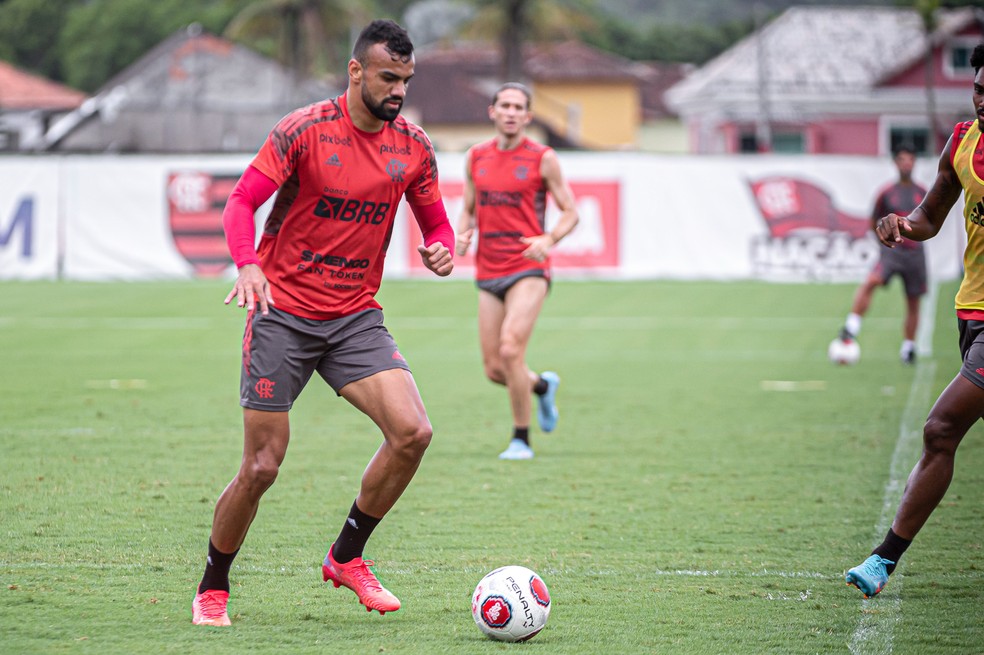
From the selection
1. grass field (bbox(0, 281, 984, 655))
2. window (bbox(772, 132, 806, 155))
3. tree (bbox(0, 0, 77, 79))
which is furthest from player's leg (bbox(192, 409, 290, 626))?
tree (bbox(0, 0, 77, 79))

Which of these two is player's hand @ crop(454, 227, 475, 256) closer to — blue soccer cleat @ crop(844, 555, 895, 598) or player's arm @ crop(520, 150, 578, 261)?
player's arm @ crop(520, 150, 578, 261)

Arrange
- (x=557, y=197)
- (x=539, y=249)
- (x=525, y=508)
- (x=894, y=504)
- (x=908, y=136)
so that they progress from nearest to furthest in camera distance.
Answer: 1. (x=525, y=508)
2. (x=894, y=504)
3. (x=539, y=249)
4. (x=557, y=197)
5. (x=908, y=136)

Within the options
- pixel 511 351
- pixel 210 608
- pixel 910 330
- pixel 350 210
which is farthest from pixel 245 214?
pixel 910 330

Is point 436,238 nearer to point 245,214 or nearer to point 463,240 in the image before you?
point 245,214

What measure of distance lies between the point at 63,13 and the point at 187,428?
264 feet

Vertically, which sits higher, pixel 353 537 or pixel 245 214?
pixel 245 214

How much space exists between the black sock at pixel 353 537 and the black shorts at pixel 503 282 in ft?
13.8

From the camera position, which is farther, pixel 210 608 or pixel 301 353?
pixel 301 353

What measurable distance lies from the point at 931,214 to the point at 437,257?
2307mm

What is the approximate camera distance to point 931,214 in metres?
6.30

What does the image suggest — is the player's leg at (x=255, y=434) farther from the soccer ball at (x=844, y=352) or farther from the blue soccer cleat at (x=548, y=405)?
the soccer ball at (x=844, y=352)

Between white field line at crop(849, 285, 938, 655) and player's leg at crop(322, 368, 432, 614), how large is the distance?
1893mm

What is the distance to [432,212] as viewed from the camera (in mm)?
6121

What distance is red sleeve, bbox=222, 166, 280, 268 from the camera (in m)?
5.29
